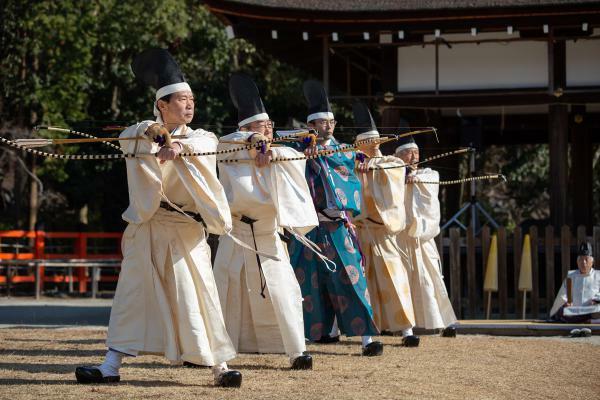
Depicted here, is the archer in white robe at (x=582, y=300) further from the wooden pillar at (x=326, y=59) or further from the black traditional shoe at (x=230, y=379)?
the black traditional shoe at (x=230, y=379)

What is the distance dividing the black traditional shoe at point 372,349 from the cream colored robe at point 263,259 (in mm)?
1388

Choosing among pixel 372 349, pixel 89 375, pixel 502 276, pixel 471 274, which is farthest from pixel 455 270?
pixel 89 375

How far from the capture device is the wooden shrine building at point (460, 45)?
592 inches

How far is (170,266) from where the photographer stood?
6.62m

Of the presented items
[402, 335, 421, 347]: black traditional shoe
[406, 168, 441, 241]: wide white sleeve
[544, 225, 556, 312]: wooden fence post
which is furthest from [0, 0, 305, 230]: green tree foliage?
[402, 335, 421, 347]: black traditional shoe

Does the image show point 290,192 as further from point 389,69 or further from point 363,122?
point 389,69

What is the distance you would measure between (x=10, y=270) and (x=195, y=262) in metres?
15.8

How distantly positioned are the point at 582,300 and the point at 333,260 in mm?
4404

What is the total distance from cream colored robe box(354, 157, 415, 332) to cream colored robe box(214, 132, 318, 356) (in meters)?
2.00

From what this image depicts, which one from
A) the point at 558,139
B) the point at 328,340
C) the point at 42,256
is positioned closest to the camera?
the point at 328,340

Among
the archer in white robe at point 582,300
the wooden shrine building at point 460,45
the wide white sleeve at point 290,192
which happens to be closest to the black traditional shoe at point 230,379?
the wide white sleeve at point 290,192

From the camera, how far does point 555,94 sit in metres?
15.5

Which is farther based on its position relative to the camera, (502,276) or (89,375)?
(502,276)

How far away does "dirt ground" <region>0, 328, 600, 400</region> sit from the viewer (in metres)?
6.40
